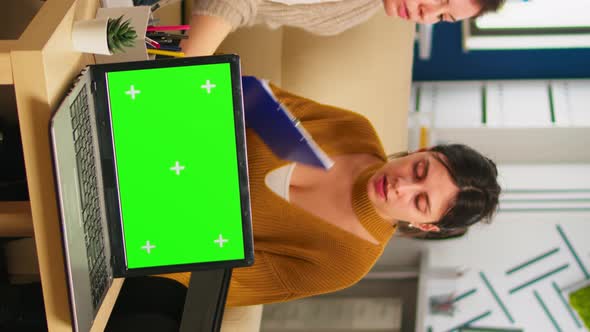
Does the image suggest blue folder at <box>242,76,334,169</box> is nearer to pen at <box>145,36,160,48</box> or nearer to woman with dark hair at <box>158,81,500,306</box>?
woman with dark hair at <box>158,81,500,306</box>

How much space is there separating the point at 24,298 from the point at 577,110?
8.34ft

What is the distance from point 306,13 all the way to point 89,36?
95cm

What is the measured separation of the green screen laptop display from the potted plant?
1.7 inches

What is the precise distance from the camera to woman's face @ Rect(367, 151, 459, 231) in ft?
5.44

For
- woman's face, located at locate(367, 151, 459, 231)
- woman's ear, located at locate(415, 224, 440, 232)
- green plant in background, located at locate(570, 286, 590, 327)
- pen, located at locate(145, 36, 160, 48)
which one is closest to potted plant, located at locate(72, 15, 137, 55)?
pen, located at locate(145, 36, 160, 48)

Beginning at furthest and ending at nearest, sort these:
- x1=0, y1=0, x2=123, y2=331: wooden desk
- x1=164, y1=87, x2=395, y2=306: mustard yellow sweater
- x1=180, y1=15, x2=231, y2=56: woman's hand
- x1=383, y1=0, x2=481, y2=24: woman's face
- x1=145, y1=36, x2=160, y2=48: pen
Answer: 1. x1=164, y1=87, x2=395, y2=306: mustard yellow sweater
2. x1=383, y1=0, x2=481, y2=24: woman's face
3. x1=180, y1=15, x2=231, y2=56: woman's hand
4. x1=145, y1=36, x2=160, y2=48: pen
5. x1=0, y1=0, x2=123, y2=331: wooden desk

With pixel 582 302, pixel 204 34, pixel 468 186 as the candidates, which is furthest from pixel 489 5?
pixel 582 302

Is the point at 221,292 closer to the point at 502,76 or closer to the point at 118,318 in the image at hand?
the point at 118,318

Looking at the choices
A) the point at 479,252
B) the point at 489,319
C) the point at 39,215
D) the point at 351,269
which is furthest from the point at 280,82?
the point at 39,215

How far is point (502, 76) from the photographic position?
10.3 ft

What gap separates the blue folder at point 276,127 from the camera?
155cm

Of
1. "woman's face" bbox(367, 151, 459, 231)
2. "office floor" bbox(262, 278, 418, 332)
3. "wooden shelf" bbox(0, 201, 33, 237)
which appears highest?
"wooden shelf" bbox(0, 201, 33, 237)

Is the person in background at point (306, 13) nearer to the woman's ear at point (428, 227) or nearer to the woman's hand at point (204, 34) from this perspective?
the woman's hand at point (204, 34)

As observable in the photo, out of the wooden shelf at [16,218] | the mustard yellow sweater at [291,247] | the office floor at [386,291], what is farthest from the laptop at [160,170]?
the office floor at [386,291]
